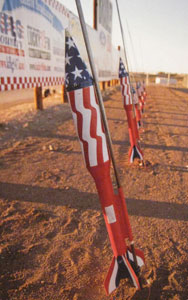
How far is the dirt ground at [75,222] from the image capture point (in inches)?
76.7

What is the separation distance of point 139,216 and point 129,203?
32cm

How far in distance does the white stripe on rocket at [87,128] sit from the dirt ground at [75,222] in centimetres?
113

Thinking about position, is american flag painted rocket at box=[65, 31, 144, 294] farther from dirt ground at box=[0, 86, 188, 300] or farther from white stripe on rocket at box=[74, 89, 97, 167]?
dirt ground at box=[0, 86, 188, 300]

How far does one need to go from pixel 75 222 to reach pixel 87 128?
1.54 metres

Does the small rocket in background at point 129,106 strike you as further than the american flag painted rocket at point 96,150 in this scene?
Yes

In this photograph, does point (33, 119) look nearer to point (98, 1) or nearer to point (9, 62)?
point (9, 62)

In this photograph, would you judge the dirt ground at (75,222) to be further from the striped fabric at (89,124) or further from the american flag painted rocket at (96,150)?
the striped fabric at (89,124)

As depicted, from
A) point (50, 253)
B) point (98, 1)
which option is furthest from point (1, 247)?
point (98, 1)

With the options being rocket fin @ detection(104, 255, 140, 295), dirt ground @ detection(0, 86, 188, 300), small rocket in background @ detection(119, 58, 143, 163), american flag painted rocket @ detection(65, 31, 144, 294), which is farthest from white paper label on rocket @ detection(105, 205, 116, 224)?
small rocket in background @ detection(119, 58, 143, 163)

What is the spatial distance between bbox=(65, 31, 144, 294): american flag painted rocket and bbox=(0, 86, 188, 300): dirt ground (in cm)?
26

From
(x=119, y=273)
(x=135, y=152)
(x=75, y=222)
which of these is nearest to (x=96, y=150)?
(x=119, y=273)

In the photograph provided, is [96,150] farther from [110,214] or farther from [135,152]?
[135,152]

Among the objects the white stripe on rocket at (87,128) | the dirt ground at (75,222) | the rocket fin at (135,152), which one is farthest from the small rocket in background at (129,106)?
the white stripe on rocket at (87,128)

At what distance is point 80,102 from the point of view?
1613 mm
